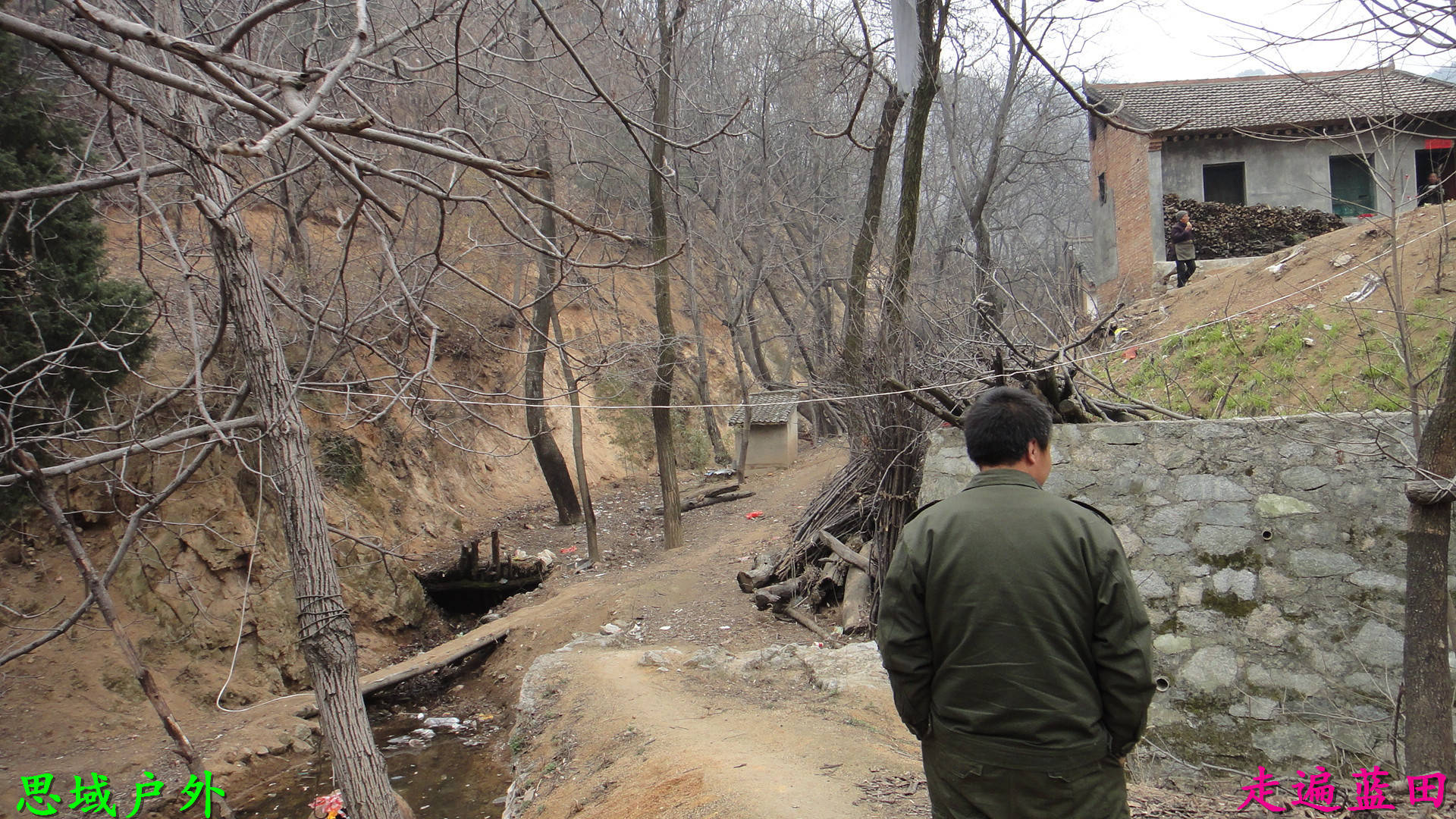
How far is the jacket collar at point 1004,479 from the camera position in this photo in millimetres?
2367

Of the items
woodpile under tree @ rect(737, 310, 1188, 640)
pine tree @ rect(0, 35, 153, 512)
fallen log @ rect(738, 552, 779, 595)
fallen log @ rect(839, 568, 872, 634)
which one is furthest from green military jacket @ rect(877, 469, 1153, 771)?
fallen log @ rect(738, 552, 779, 595)

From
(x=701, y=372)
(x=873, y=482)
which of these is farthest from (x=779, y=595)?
(x=701, y=372)

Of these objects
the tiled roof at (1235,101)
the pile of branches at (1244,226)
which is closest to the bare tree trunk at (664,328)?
the tiled roof at (1235,101)

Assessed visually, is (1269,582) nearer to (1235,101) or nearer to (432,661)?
(432,661)

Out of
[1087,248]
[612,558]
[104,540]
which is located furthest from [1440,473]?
[1087,248]

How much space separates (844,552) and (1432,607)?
219 inches

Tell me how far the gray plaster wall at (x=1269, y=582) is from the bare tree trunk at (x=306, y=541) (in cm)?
455

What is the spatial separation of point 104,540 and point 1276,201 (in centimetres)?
2126

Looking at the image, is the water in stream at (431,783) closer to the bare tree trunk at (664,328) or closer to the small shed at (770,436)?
the bare tree trunk at (664,328)

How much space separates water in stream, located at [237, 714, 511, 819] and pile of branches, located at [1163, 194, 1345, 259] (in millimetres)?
15888

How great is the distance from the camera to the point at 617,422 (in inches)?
805

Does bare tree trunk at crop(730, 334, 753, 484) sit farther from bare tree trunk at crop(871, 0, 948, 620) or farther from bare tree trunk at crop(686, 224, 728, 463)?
bare tree trunk at crop(871, 0, 948, 620)

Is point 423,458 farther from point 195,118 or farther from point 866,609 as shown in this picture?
point 195,118

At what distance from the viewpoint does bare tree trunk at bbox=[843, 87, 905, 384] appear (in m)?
8.73
